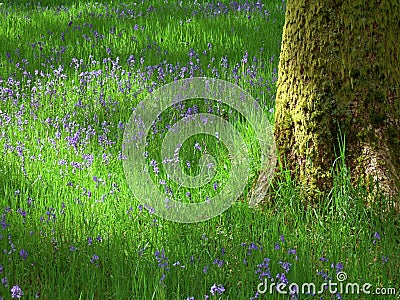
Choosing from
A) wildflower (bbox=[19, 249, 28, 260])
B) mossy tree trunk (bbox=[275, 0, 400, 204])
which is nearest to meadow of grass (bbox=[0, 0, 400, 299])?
wildflower (bbox=[19, 249, 28, 260])

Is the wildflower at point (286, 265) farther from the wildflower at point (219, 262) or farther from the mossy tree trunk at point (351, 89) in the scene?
the mossy tree trunk at point (351, 89)

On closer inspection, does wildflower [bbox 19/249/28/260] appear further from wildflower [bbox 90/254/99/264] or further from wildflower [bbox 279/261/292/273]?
wildflower [bbox 279/261/292/273]

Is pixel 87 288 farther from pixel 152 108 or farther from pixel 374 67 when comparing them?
pixel 152 108

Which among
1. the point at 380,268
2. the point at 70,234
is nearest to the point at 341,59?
the point at 380,268

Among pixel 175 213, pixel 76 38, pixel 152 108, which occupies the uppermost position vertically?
pixel 76 38

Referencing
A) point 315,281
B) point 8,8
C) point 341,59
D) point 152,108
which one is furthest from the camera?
point 8,8

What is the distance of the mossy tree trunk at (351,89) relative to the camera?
388 centimetres

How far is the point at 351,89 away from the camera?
3.90 metres

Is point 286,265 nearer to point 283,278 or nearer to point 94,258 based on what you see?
point 283,278

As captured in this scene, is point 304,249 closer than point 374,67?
Yes

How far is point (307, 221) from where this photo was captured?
12.3 ft

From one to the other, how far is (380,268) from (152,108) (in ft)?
9.50

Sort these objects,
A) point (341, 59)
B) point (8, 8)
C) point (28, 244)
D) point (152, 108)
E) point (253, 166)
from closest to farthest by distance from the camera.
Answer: point (28, 244)
point (341, 59)
point (253, 166)
point (152, 108)
point (8, 8)

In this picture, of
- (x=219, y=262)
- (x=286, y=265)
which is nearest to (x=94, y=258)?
(x=219, y=262)
